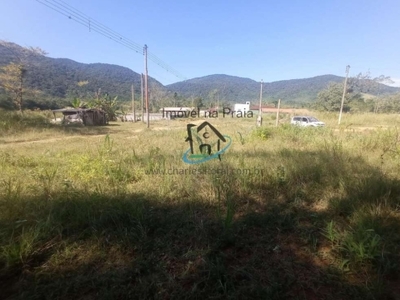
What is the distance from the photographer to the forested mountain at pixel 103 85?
32812 millimetres

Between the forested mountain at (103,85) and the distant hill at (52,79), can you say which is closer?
the distant hill at (52,79)

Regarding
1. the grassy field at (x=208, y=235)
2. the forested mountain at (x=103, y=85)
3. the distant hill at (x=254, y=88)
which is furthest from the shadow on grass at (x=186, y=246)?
the distant hill at (x=254, y=88)

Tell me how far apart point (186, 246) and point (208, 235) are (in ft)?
0.91

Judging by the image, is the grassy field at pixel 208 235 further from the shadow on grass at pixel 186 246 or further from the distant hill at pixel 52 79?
the distant hill at pixel 52 79

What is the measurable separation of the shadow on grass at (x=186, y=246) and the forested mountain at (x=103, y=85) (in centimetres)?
3007

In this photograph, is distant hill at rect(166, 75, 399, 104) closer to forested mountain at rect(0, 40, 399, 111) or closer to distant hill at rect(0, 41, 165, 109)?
forested mountain at rect(0, 40, 399, 111)

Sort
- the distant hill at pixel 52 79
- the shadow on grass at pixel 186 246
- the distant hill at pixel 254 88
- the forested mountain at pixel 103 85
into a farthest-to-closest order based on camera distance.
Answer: the distant hill at pixel 254 88 < the forested mountain at pixel 103 85 < the distant hill at pixel 52 79 < the shadow on grass at pixel 186 246

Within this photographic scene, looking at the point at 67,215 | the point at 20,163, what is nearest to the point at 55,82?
the point at 20,163

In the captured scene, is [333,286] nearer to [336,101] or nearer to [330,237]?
[330,237]

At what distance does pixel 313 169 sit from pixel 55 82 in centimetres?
6476

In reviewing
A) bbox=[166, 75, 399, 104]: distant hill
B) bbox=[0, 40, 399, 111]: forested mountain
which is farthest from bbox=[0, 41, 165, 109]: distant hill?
bbox=[166, 75, 399, 104]: distant hill

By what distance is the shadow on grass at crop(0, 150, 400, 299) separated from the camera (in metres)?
1.70

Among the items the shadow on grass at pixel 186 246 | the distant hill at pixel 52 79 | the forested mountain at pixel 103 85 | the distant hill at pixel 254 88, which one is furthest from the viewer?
the distant hill at pixel 254 88

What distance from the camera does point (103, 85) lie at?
237ft
